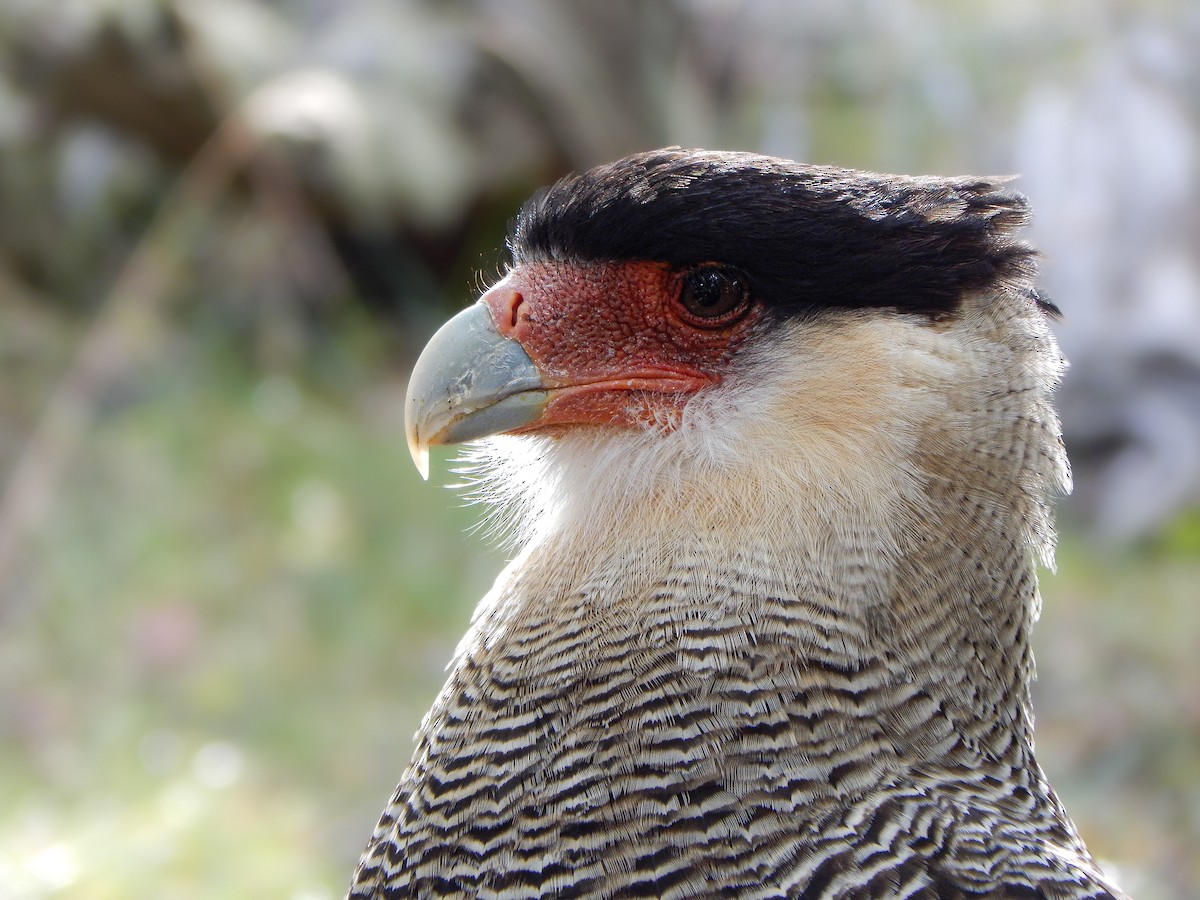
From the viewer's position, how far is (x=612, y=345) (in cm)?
202

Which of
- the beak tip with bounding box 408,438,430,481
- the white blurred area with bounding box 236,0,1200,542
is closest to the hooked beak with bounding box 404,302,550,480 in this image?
the beak tip with bounding box 408,438,430,481

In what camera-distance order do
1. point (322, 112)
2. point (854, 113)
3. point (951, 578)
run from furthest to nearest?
Answer: point (854, 113)
point (322, 112)
point (951, 578)

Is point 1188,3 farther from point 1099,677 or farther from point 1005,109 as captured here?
point 1099,677

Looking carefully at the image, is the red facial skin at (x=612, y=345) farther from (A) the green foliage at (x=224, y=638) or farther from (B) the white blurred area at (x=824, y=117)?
(B) the white blurred area at (x=824, y=117)

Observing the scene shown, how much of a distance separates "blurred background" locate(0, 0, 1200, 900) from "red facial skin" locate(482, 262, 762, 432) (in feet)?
6.41

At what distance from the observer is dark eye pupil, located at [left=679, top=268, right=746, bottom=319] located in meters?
1.96

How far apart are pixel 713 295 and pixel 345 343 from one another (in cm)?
514

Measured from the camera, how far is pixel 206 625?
5324 millimetres

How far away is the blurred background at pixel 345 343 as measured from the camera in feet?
15.3

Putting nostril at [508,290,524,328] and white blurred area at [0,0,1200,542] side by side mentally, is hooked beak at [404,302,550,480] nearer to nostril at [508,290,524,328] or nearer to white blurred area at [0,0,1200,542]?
nostril at [508,290,524,328]

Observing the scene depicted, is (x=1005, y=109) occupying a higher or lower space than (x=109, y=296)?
higher

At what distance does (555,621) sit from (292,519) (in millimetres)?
4236

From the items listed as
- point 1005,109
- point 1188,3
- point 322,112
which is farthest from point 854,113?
point 322,112

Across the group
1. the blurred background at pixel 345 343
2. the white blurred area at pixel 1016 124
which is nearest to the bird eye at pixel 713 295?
the blurred background at pixel 345 343
